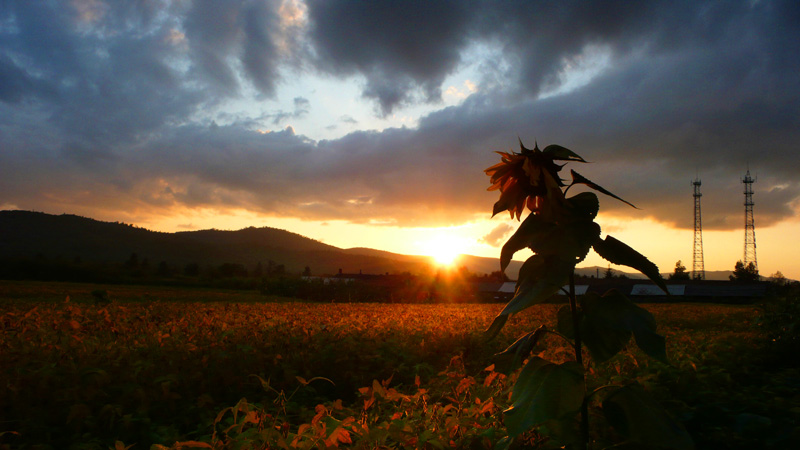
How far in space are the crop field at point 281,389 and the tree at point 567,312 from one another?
30.6 inches

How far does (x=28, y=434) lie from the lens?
9.96 feet

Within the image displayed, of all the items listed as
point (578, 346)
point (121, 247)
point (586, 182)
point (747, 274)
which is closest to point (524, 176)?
point (586, 182)

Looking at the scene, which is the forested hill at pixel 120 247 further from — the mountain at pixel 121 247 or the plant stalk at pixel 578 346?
the plant stalk at pixel 578 346

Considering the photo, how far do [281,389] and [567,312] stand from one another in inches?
152

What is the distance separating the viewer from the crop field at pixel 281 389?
2.18 m

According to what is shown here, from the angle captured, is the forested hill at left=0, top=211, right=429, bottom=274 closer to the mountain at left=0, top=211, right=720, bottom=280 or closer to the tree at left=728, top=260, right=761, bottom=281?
the mountain at left=0, top=211, right=720, bottom=280

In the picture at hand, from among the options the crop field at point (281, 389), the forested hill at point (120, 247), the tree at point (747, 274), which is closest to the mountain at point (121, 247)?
the forested hill at point (120, 247)

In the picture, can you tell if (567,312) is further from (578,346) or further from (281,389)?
(281,389)

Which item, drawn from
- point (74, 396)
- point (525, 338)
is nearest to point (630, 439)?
point (525, 338)

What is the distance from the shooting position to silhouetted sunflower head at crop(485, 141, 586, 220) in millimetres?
1411

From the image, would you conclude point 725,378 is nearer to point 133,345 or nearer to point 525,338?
point 525,338

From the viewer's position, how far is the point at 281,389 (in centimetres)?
463

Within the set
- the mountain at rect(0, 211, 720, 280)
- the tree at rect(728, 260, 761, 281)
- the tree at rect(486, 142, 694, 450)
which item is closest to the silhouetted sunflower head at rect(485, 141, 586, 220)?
the tree at rect(486, 142, 694, 450)

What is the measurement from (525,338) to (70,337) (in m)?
4.77
